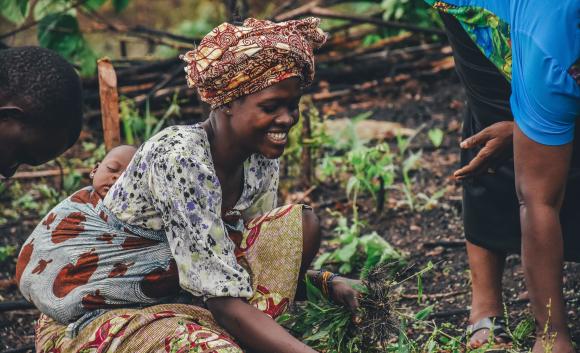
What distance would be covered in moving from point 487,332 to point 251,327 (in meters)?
Result: 0.98

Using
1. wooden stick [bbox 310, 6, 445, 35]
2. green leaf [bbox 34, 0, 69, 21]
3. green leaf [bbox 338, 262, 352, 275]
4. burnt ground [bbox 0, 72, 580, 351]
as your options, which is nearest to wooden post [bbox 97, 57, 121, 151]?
burnt ground [bbox 0, 72, 580, 351]

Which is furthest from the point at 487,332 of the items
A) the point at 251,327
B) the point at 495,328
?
the point at 251,327

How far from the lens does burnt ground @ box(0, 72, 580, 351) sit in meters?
3.58

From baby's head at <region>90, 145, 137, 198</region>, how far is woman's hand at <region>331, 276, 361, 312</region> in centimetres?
77

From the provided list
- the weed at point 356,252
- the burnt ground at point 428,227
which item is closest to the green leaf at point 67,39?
the burnt ground at point 428,227

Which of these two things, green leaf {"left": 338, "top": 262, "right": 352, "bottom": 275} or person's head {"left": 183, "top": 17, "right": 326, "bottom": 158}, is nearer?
person's head {"left": 183, "top": 17, "right": 326, "bottom": 158}

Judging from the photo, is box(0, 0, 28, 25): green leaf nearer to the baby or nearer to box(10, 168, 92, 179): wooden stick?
box(10, 168, 92, 179): wooden stick

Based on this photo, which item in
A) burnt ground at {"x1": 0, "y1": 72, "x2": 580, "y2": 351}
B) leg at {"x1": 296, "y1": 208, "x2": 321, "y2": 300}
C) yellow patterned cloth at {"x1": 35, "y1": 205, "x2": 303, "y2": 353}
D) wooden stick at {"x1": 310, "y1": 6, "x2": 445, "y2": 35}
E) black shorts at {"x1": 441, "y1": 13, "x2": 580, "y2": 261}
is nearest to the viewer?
yellow patterned cloth at {"x1": 35, "y1": 205, "x2": 303, "y2": 353}

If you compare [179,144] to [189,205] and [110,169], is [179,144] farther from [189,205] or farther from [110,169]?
[110,169]

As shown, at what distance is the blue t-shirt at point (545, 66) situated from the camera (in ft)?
8.27

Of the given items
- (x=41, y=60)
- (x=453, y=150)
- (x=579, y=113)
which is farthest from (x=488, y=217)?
(x=453, y=150)

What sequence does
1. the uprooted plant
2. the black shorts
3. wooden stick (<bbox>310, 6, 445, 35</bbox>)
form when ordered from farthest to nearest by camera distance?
1. wooden stick (<bbox>310, 6, 445, 35</bbox>)
2. the black shorts
3. the uprooted plant

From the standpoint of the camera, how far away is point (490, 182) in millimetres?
3217

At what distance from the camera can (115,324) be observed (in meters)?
2.69
